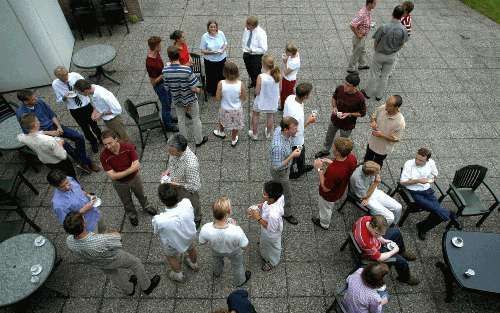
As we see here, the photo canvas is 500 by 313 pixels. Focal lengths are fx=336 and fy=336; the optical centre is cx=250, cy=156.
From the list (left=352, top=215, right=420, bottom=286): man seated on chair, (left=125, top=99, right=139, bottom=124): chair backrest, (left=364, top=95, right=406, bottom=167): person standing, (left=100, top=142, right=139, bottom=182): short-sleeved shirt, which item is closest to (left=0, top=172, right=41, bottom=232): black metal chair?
(left=100, top=142, right=139, bottom=182): short-sleeved shirt

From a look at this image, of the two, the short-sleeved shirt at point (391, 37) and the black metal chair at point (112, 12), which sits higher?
the short-sleeved shirt at point (391, 37)

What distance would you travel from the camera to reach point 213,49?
7.06 metres

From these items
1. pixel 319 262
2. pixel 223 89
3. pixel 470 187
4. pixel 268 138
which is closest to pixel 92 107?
pixel 223 89

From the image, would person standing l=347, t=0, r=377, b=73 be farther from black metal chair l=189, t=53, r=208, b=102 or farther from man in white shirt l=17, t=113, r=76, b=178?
man in white shirt l=17, t=113, r=76, b=178

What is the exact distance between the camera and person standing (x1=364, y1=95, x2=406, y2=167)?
5.21 m

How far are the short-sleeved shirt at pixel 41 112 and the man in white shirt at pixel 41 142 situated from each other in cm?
41

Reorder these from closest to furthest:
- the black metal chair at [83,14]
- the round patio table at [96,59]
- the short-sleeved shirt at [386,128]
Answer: the short-sleeved shirt at [386,128] → the round patio table at [96,59] → the black metal chair at [83,14]

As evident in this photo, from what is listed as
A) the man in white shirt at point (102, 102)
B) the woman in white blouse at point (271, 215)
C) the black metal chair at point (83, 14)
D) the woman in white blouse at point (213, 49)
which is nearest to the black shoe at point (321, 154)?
the woman in white blouse at point (271, 215)

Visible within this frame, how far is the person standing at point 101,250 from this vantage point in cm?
362

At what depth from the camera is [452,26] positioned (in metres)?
10.5

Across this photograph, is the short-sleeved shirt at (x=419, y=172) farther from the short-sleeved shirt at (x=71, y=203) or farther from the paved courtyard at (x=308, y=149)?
the short-sleeved shirt at (x=71, y=203)

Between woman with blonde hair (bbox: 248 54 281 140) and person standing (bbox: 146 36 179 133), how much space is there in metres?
1.75

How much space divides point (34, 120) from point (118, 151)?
1436 millimetres

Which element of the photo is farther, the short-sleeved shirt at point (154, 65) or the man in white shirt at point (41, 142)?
the short-sleeved shirt at point (154, 65)
